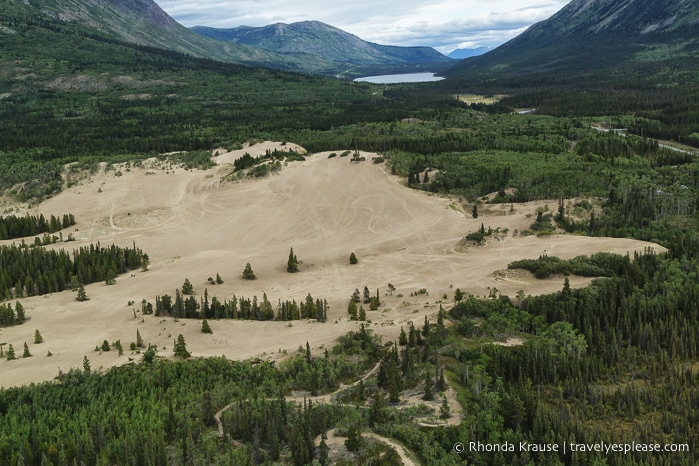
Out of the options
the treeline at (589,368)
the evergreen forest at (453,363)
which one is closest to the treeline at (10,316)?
the evergreen forest at (453,363)

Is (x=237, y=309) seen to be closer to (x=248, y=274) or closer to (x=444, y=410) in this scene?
(x=248, y=274)

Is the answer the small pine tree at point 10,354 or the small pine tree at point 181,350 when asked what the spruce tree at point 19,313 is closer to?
the small pine tree at point 10,354

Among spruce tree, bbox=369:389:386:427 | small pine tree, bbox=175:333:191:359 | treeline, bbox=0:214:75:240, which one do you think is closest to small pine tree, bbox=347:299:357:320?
small pine tree, bbox=175:333:191:359

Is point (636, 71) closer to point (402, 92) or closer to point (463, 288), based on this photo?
point (402, 92)

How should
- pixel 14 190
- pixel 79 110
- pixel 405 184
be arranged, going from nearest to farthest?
1. pixel 405 184
2. pixel 14 190
3. pixel 79 110

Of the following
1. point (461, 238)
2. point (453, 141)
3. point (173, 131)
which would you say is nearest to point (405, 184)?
point (461, 238)

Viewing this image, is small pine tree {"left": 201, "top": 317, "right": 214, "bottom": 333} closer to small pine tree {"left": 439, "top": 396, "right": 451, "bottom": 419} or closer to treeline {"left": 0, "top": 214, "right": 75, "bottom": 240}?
small pine tree {"left": 439, "top": 396, "right": 451, "bottom": 419}
